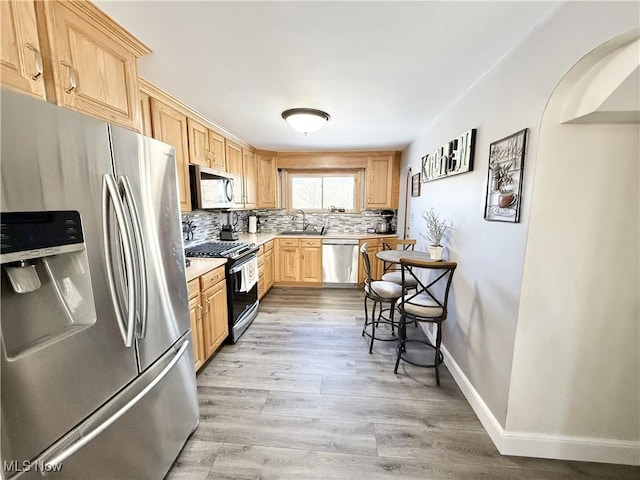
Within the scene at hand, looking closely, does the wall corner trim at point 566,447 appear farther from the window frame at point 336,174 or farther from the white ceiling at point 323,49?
the window frame at point 336,174

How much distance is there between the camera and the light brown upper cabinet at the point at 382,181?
4414 millimetres

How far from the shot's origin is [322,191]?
489 centimetres

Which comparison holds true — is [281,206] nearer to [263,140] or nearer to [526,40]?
[263,140]

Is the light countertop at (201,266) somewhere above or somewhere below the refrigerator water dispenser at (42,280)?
below

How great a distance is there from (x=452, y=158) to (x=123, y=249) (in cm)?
234

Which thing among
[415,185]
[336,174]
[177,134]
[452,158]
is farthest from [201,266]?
[336,174]

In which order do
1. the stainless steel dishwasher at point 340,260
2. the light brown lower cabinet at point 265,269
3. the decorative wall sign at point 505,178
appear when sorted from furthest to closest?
the stainless steel dishwasher at point 340,260, the light brown lower cabinet at point 265,269, the decorative wall sign at point 505,178

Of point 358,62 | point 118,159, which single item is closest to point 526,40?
point 358,62

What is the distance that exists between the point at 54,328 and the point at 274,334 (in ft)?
7.13

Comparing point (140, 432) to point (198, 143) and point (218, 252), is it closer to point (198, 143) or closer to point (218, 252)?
point (218, 252)

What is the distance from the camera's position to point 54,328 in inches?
35.4

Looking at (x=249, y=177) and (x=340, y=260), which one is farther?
(x=340, y=260)

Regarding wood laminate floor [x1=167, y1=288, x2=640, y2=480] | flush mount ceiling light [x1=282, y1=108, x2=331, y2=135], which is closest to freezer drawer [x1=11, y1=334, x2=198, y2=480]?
wood laminate floor [x1=167, y1=288, x2=640, y2=480]

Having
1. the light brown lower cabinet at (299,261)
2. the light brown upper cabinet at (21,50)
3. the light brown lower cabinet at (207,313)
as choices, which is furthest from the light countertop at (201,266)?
the light brown lower cabinet at (299,261)
